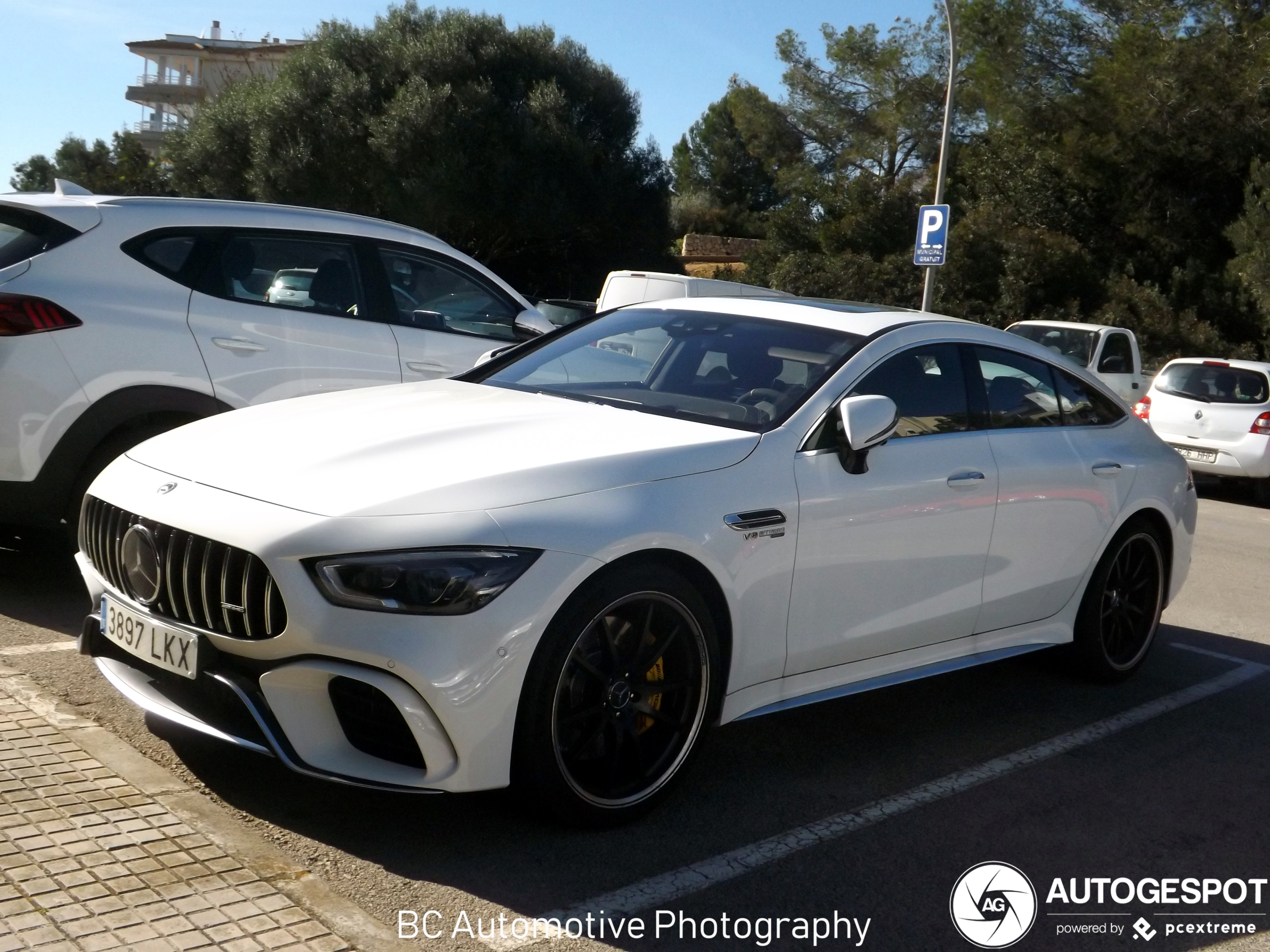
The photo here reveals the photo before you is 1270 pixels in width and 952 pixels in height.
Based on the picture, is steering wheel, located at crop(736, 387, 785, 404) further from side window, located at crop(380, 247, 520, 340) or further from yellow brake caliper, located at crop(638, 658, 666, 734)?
side window, located at crop(380, 247, 520, 340)

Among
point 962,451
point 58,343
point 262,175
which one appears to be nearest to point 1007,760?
point 962,451

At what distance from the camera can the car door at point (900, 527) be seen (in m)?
4.20

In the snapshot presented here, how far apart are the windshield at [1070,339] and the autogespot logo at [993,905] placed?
13668 millimetres

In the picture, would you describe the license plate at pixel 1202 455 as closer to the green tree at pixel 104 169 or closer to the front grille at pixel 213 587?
the front grille at pixel 213 587

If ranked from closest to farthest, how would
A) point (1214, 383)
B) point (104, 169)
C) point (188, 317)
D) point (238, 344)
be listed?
point (188, 317), point (238, 344), point (1214, 383), point (104, 169)

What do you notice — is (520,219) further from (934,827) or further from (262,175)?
(934,827)

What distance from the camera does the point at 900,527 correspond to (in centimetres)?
445

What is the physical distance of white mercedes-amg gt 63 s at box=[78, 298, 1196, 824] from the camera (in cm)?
333

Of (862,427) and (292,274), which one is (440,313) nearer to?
(292,274)

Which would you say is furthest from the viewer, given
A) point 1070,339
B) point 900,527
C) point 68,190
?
point 1070,339

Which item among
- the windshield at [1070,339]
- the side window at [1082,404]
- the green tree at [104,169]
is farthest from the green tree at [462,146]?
the side window at [1082,404]

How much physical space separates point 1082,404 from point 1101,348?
11.7m

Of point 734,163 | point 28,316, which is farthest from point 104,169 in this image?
point 28,316

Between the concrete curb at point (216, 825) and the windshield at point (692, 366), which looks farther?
the windshield at point (692, 366)
